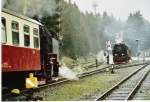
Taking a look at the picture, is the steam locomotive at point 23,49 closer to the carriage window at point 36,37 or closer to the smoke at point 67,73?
the carriage window at point 36,37

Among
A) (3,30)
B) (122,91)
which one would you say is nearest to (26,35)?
(3,30)

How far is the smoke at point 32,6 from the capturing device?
12.3m

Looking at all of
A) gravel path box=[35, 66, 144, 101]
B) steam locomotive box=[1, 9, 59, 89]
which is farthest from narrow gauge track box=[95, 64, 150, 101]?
steam locomotive box=[1, 9, 59, 89]

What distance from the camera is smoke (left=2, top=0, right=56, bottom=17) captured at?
12344mm

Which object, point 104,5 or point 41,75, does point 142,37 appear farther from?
point 41,75

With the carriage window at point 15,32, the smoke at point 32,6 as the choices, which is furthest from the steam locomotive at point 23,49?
the smoke at point 32,6

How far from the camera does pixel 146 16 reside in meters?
12.3

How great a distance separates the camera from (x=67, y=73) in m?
15.1

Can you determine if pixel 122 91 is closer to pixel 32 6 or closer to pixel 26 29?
pixel 26 29

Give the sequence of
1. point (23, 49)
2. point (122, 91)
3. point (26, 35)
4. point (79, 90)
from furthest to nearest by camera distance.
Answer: point (122, 91) < point (79, 90) < point (26, 35) < point (23, 49)

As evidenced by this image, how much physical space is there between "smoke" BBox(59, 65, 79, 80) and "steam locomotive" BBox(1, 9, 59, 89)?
17.6 inches

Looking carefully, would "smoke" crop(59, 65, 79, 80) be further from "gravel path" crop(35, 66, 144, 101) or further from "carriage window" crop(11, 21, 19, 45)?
"carriage window" crop(11, 21, 19, 45)

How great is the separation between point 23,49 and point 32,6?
1.52 m

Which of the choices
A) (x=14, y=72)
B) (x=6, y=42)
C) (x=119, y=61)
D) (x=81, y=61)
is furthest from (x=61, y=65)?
(x=119, y=61)
